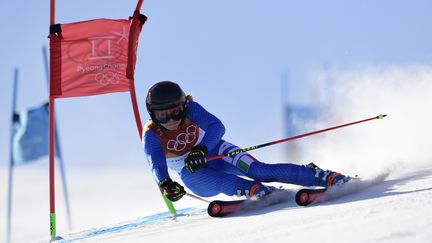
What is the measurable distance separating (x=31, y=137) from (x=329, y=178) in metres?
12.6

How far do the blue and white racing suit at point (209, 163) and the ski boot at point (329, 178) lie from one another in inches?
0.6

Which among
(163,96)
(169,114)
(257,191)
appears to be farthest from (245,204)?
(163,96)

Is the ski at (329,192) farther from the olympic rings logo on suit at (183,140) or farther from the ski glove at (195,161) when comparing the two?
the olympic rings logo on suit at (183,140)

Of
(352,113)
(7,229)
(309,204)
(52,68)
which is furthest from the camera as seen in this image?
(7,229)

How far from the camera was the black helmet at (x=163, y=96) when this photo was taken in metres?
4.74

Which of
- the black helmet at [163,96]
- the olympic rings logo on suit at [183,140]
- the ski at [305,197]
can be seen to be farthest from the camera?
the olympic rings logo on suit at [183,140]

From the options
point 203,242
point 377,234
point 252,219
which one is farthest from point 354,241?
point 252,219

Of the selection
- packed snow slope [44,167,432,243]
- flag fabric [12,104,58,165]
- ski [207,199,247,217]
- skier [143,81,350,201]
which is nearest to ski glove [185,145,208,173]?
skier [143,81,350,201]

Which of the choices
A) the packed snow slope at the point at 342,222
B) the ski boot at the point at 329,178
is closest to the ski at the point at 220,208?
the packed snow slope at the point at 342,222

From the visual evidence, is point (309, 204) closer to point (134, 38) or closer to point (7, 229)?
point (134, 38)

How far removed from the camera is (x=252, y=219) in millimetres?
3969

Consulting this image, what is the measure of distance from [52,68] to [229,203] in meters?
3.01

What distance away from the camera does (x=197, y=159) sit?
4551mm

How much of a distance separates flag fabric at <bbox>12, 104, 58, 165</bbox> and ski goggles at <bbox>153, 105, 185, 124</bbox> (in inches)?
448
